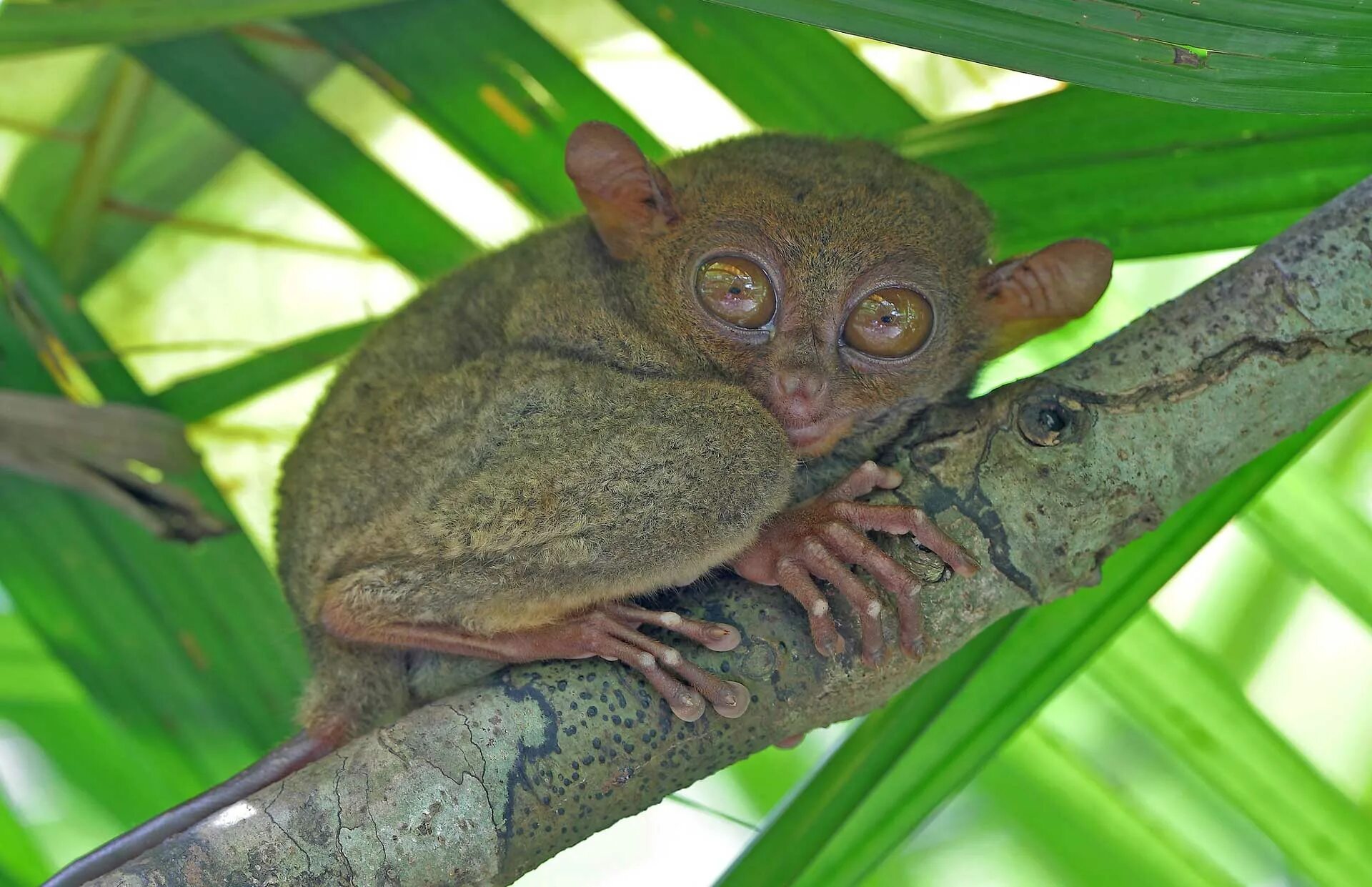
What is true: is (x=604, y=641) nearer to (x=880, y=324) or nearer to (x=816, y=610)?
(x=816, y=610)

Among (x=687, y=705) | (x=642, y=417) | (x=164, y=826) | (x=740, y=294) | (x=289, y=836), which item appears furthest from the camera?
(x=740, y=294)

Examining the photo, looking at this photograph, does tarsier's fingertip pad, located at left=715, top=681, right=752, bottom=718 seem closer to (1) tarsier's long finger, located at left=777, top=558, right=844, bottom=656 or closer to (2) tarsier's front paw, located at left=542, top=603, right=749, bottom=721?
(2) tarsier's front paw, located at left=542, top=603, right=749, bottom=721

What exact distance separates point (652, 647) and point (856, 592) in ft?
1.04

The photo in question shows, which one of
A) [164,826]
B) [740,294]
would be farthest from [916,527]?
[164,826]

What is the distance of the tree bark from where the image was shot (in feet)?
5.61

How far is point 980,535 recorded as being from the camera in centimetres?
190

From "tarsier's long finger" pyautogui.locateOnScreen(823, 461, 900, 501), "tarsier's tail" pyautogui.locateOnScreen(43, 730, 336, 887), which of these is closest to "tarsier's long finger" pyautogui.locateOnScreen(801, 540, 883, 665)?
"tarsier's long finger" pyautogui.locateOnScreen(823, 461, 900, 501)

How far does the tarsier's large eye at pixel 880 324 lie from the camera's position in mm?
2363

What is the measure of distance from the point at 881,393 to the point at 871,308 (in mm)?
160

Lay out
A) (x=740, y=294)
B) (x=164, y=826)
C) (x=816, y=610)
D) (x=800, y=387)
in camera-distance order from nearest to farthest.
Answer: (x=816, y=610)
(x=164, y=826)
(x=800, y=387)
(x=740, y=294)

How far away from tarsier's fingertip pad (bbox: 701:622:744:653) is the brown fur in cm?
19

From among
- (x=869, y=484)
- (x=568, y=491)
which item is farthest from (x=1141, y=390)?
(x=568, y=491)

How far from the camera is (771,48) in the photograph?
109 inches

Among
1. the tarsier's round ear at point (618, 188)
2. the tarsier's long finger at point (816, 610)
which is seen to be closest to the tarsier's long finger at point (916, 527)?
the tarsier's long finger at point (816, 610)
